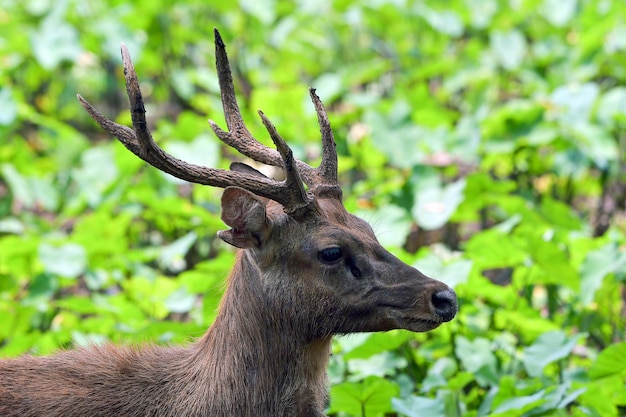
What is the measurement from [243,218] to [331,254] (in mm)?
338

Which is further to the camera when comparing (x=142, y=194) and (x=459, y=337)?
(x=142, y=194)

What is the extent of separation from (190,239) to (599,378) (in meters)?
2.51

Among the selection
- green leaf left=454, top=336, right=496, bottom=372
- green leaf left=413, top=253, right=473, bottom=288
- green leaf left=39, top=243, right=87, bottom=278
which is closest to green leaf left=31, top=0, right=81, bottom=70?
green leaf left=39, top=243, right=87, bottom=278

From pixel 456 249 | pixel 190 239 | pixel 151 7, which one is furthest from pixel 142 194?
pixel 151 7

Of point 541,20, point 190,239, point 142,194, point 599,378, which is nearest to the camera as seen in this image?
point 599,378

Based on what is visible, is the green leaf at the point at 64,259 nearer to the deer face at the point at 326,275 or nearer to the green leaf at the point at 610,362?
the deer face at the point at 326,275

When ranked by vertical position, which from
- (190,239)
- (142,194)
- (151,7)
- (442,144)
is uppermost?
(151,7)

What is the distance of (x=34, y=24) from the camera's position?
935 cm

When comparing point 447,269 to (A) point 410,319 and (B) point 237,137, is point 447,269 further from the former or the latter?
(B) point 237,137

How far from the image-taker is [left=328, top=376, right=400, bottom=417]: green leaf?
402 centimetres

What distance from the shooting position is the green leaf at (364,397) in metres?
4.02

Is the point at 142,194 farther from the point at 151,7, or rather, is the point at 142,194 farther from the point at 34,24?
the point at 34,24

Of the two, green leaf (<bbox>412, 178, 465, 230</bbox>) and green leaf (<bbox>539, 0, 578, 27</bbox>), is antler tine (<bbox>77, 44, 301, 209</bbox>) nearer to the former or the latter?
green leaf (<bbox>412, 178, 465, 230</bbox>)

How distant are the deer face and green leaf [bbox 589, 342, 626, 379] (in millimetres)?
936
